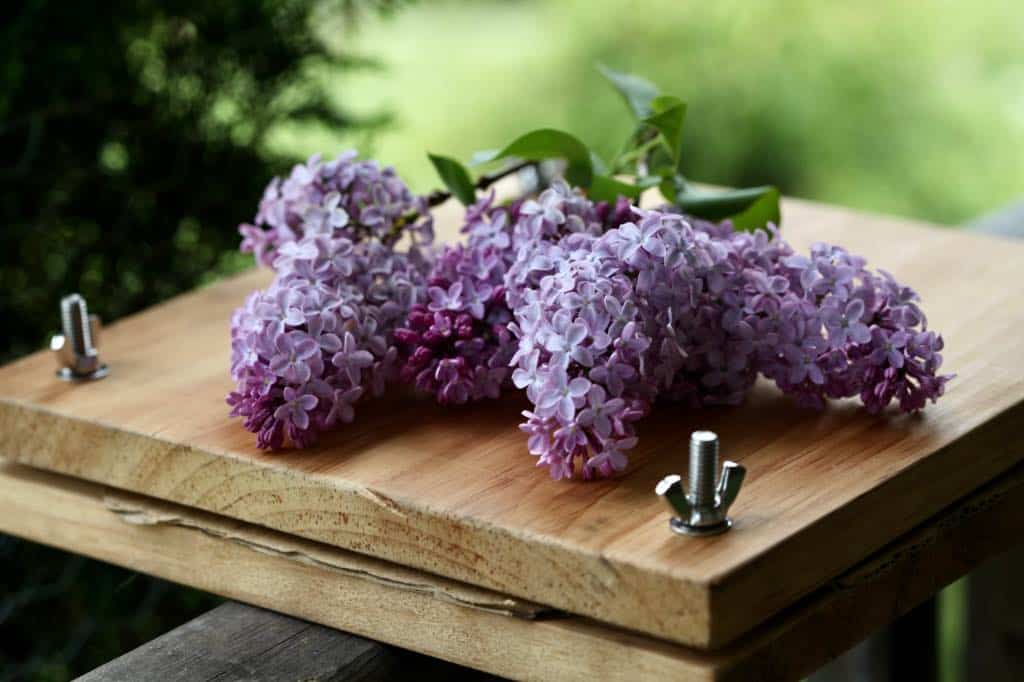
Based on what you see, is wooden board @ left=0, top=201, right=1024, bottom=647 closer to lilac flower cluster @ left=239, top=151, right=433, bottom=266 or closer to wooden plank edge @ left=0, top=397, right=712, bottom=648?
wooden plank edge @ left=0, top=397, right=712, bottom=648

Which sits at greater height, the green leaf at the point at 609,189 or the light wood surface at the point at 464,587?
the green leaf at the point at 609,189

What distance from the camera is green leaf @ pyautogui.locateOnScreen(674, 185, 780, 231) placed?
0.98 metres

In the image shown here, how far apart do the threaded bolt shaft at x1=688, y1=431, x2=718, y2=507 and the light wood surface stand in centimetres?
7

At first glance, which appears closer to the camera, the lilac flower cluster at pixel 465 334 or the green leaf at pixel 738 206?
the lilac flower cluster at pixel 465 334

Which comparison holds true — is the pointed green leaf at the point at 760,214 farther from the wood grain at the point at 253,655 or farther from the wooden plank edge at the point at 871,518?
the wood grain at the point at 253,655

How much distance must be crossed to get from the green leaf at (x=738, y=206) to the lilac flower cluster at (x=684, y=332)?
0.32ft

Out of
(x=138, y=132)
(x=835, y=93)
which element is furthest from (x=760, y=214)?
(x=835, y=93)

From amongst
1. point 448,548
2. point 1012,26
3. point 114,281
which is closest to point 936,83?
point 1012,26

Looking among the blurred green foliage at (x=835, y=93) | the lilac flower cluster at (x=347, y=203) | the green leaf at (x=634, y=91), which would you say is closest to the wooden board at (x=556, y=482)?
the lilac flower cluster at (x=347, y=203)

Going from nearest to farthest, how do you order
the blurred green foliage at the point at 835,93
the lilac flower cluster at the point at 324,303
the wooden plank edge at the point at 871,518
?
1. the wooden plank edge at the point at 871,518
2. the lilac flower cluster at the point at 324,303
3. the blurred green foliage at the point at 835,93

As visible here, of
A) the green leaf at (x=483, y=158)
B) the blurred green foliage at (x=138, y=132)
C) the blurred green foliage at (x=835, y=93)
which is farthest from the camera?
the blurred green foliage at (x=835, y=93)

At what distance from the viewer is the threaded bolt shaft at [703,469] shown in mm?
688

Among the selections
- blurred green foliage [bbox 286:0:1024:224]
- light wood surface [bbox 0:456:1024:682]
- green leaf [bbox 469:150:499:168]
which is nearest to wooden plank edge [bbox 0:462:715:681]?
light wood surface [bbox 0:456:1024:682]

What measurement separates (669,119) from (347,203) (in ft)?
0.69
